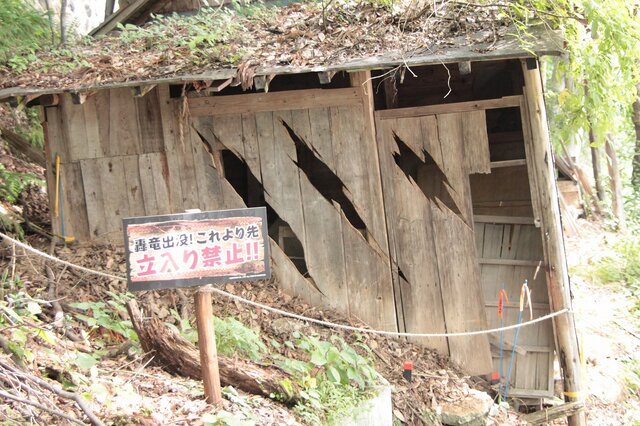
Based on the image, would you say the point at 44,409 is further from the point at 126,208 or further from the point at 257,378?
the point at 126,208

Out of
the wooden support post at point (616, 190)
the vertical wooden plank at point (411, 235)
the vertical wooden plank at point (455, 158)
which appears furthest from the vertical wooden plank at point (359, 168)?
the wooden support post at point (616, 190)

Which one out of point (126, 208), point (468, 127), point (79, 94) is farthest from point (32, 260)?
point (468, 127)

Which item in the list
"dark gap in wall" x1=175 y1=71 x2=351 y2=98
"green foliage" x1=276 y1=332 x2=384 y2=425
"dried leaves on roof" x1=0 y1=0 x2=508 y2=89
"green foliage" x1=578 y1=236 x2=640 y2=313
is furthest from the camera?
"green foliage" x1=578 y1=236 x2=640 y2=313

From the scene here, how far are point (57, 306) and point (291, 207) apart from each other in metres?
2.57

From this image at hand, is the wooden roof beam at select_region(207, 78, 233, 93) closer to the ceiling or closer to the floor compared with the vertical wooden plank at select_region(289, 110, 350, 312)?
closer to the ceiling

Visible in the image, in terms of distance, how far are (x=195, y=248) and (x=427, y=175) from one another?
4.38 m

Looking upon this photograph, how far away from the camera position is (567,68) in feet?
23.6

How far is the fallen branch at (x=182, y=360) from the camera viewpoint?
17.1 feet

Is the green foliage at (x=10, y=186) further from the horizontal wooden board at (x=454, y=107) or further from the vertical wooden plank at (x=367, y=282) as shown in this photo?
the horizontal wooden board at (x=454, y=107)

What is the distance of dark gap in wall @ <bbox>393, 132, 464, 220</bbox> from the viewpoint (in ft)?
26.4

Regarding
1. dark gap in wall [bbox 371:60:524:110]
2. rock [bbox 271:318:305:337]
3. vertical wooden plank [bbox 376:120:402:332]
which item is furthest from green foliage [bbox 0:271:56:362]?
dark gap in wall [bbox 371:60:524:110]

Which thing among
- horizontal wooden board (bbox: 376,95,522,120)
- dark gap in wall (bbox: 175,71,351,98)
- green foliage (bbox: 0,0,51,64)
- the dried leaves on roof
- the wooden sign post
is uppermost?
green foliage (bbox: 0,0,51,64)

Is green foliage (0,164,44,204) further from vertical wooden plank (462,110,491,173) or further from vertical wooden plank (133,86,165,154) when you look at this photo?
vertical wooden plank (462,110,491,173)

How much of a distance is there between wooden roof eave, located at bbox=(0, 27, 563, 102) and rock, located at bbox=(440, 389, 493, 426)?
3.38 metres
